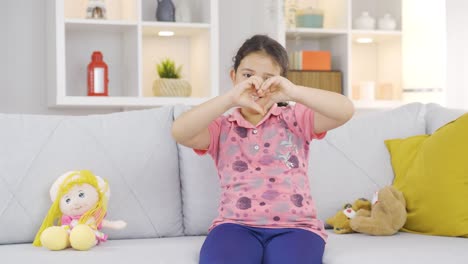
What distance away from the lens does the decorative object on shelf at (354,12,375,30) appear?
4.41 metres

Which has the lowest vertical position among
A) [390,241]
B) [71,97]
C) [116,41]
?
[390,241]

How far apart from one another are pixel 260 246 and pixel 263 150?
0.94 ft

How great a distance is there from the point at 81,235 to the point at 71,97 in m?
1.87

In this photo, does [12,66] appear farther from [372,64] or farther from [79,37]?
[372,64]

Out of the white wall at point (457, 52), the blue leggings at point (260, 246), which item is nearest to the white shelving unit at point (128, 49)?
the white wall at point (457, 52)

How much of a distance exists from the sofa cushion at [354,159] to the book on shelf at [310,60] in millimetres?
1827

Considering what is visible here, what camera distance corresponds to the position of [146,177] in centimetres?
218

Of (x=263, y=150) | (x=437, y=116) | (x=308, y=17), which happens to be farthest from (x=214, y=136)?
(x=308, y=17)

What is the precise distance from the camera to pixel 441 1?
13.8ft

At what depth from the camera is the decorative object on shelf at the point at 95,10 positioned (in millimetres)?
3828

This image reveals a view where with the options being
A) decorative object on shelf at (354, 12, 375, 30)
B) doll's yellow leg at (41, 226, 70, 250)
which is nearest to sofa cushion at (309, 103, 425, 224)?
doll's yellow leg at (41, 226, 70, 250)

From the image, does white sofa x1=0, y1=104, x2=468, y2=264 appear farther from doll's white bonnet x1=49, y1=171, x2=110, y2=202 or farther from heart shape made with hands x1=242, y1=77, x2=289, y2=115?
heart shape made with hands x1=242, y1=77, x2=289, y2=115

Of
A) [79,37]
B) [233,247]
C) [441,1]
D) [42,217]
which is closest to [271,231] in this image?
[233,247]

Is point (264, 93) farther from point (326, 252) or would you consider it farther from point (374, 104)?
point (374, 104)
